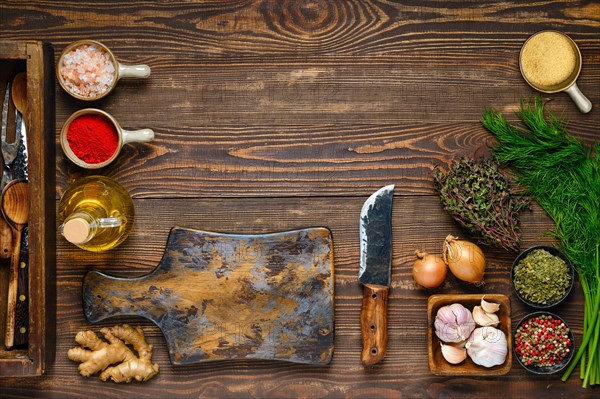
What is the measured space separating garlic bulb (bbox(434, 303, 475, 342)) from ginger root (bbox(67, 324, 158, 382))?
758 mm

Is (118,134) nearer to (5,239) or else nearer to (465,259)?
(5,239)

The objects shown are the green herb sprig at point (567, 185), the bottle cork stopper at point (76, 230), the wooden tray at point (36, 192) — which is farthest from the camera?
the green herb sprig at point (567, 185)

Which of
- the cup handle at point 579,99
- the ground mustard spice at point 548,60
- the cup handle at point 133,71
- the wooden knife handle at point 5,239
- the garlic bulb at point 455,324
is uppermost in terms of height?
the ground mustard spice at point 548,60

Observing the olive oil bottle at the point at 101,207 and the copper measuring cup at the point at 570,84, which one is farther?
the copper measuring cup at the point at 570,84

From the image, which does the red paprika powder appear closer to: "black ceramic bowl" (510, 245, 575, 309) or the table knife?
the table knife

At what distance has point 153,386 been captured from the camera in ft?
5.68

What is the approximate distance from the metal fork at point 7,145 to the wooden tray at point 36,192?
Answer: 50 millimetres

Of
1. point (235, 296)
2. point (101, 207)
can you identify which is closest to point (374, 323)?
point (235, 296)

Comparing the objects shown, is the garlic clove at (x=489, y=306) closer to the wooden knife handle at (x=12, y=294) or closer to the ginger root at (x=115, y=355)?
the ginger root at (x=115, y=355)

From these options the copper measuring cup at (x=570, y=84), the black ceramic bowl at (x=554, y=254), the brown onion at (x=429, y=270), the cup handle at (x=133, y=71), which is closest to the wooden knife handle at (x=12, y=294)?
the cup handle at (x=133, y=71)

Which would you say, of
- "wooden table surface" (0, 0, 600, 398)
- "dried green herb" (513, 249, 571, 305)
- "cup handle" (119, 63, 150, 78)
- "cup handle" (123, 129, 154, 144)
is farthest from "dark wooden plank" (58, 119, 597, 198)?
"dried green herb" (513, 249, 571, 305)

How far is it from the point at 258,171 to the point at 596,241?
0.88m

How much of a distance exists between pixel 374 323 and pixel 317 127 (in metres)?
0.53

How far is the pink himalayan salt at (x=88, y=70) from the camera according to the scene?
1.63 metres
